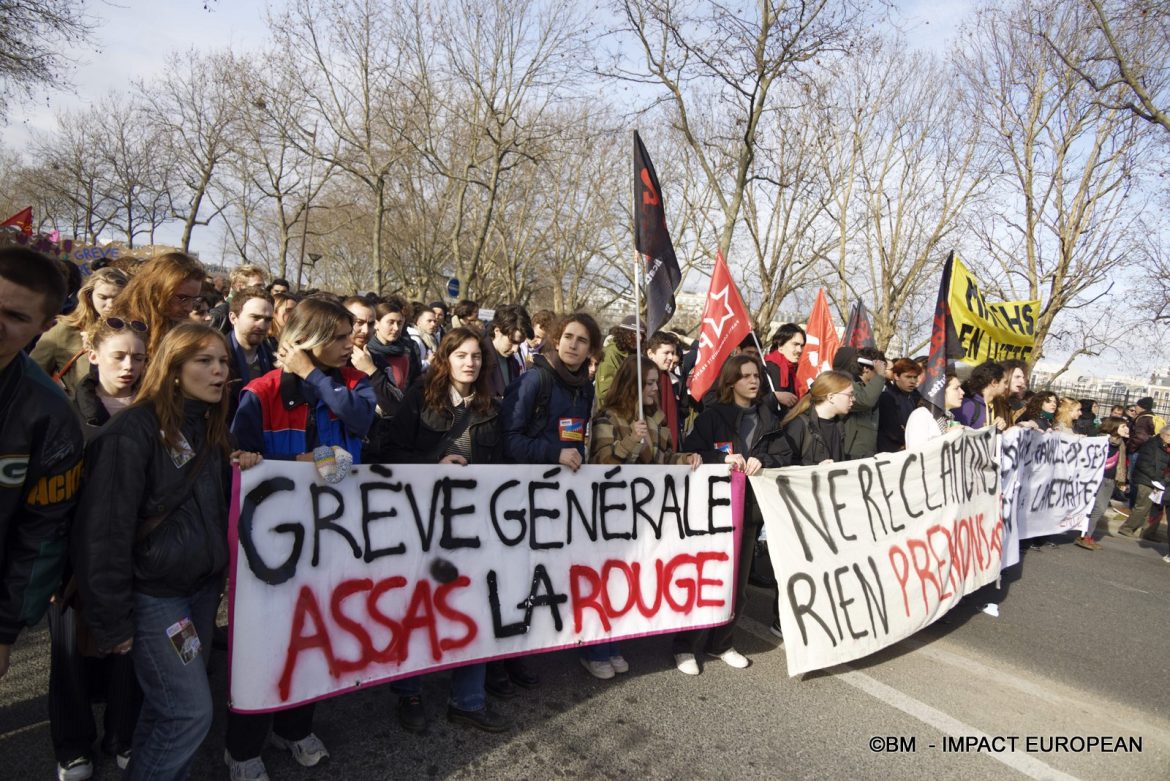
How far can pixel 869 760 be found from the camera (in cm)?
302

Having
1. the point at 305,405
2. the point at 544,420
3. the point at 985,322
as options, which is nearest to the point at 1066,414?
the point at 985,322

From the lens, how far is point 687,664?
3.74 m

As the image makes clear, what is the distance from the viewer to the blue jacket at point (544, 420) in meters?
3.47

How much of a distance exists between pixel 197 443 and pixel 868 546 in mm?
3414

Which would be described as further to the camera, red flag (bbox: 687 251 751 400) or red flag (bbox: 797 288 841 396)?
red flag (bbox: 797 288 841 396)

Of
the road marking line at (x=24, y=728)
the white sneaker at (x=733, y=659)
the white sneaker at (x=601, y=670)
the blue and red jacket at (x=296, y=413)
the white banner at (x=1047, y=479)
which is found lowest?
the white sneaker at (x=733, y=659)

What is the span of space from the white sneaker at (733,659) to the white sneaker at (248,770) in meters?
2.37

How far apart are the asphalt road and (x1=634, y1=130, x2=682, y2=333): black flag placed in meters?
2.06

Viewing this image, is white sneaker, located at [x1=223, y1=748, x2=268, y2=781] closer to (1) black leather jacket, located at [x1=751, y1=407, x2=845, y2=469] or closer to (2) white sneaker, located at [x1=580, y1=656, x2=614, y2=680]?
(2) white sneaker, located at [x1=580, y1=656, x2=614, y2=680]

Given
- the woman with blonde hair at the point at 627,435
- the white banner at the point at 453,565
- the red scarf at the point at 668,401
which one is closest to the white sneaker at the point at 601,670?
the woman with blonde hair at the point at 627,435

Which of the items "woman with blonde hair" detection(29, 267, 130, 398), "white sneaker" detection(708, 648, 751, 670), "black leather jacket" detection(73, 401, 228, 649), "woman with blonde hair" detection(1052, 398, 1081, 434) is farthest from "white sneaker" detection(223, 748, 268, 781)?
"woman with blonde hair" detection(1052, 398, 1081, 434)

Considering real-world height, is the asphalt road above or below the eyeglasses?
below

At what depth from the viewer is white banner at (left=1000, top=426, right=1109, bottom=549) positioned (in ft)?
18.9

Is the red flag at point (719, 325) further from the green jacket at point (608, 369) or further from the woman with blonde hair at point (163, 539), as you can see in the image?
the woman with blonde hair at point (163, 539)
